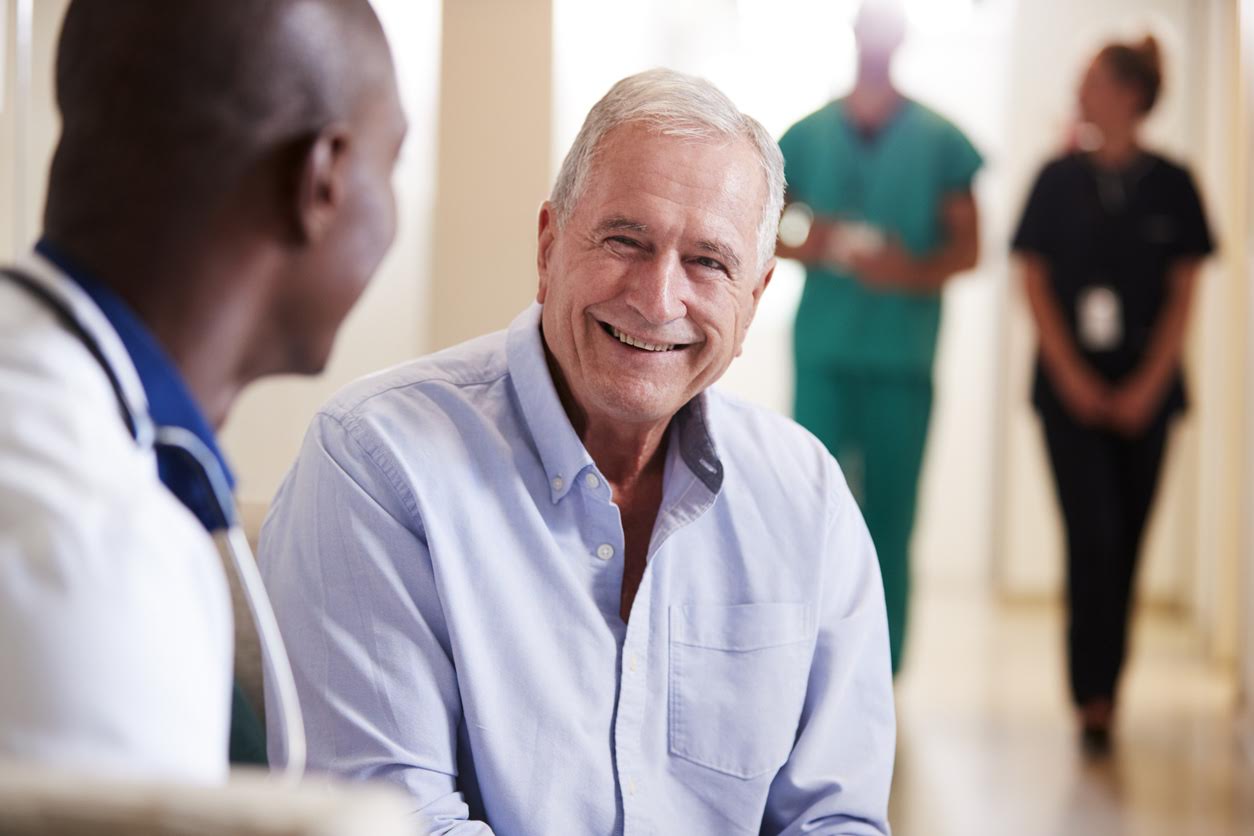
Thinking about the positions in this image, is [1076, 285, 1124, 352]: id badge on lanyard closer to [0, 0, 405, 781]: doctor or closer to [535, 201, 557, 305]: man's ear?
[535, 201, 557, 305]: man's ear

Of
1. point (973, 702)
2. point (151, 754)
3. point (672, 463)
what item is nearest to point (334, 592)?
point (672, 463)

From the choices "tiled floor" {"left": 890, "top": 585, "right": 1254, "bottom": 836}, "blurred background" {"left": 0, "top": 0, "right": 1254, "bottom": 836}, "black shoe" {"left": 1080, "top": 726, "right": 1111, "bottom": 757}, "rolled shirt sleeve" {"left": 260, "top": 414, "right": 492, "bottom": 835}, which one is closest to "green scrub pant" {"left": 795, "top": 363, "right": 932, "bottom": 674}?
"blurred background" {"left": 0, "top": 0, "right": 1254, "bottom": 836}

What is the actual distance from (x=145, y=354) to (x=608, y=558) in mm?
611

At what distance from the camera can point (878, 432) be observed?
3.10m

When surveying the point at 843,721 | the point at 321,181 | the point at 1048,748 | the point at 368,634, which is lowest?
the point at 1048,748

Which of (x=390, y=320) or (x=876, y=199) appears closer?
(x=390, y=320)

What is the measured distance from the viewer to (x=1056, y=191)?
3084 mm

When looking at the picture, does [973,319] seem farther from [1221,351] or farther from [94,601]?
[94,601]

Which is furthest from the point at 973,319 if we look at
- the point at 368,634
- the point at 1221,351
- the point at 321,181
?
Result: the point at 321,181

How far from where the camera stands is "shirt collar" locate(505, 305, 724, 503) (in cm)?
115

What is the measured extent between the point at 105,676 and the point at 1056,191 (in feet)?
9.46

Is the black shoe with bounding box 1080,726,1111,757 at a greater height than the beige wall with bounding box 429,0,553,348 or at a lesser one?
lesser

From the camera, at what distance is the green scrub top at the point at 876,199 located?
9.97 ft

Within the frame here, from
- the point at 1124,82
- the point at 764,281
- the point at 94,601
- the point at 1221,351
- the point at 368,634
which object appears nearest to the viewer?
the point at 94,601
